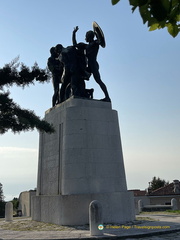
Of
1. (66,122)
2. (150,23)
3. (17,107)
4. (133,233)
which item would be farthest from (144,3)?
(66,122)

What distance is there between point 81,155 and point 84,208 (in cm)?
180

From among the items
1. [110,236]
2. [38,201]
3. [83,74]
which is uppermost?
[83,74]

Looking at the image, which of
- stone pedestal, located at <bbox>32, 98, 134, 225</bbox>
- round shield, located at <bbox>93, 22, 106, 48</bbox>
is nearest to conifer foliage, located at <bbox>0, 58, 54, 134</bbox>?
stone pedestal, located at <bbox>32, 98, 134, 225</bbox>

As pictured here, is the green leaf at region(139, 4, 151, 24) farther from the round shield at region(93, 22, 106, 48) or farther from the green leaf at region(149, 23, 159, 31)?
the round shield at region(93, 22, 106, 48)

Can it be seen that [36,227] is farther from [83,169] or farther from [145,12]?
[145,12]

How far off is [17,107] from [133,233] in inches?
164

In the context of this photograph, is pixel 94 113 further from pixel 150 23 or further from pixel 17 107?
pixel 150 23

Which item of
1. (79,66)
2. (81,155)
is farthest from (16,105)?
(79,66)

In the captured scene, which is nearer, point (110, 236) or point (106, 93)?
point (110, 236)

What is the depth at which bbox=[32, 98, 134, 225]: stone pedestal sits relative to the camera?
10.0 metres

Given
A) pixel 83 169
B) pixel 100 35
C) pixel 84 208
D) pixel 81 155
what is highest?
pixel 100 35

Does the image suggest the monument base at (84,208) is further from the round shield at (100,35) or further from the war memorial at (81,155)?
the round shield at (100,35)

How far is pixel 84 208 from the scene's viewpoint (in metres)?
9.91

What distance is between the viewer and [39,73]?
8195 mm
